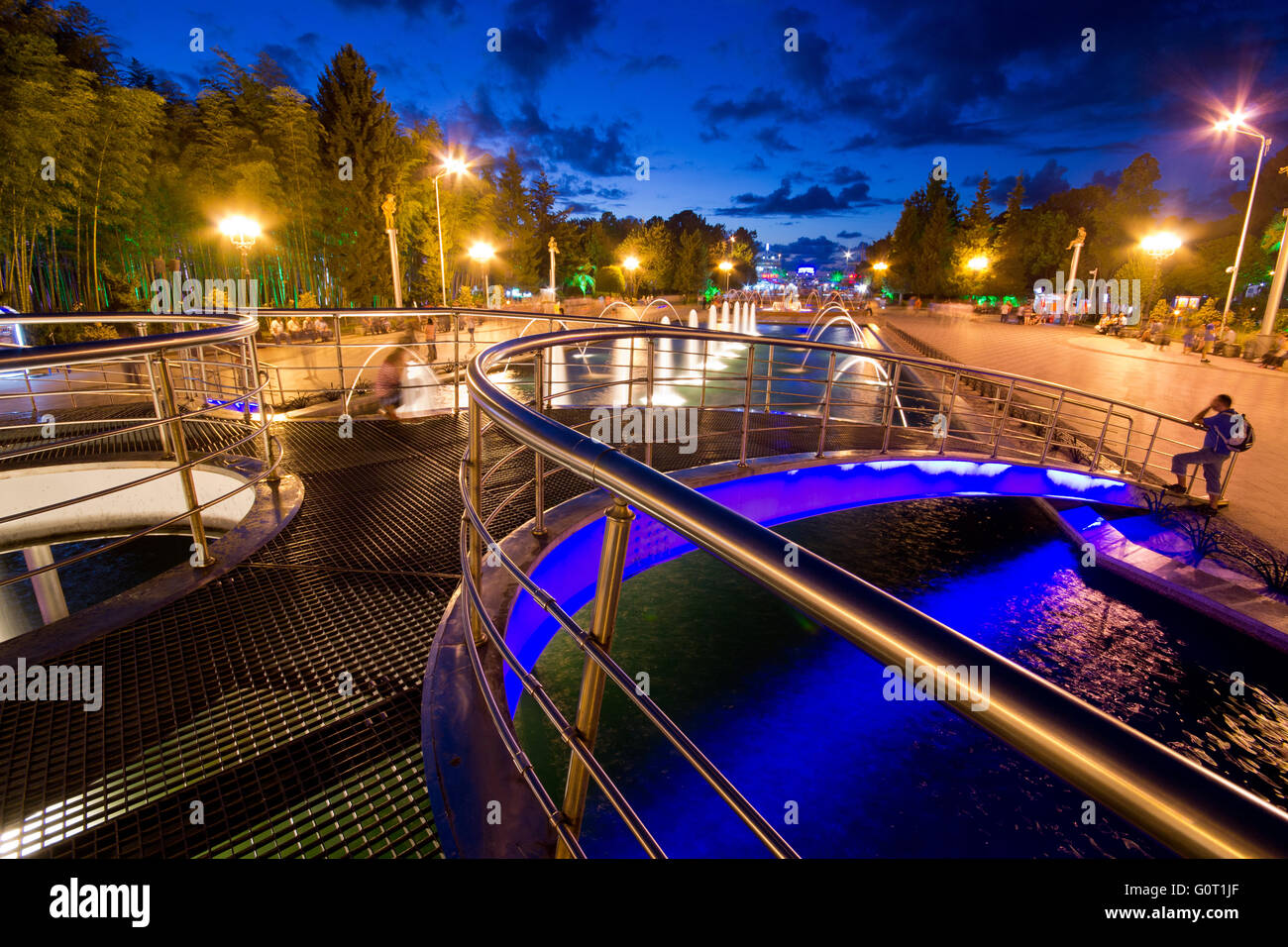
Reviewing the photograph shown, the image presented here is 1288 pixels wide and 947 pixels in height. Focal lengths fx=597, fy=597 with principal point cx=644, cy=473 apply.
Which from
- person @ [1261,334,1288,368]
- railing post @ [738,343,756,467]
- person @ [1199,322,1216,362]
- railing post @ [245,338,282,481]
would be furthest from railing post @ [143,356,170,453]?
person @ [1199,322,1216,362]

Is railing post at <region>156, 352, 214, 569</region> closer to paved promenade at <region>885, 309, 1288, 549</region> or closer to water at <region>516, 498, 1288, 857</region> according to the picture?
water at <region>516, 498, 1288, 857</region>

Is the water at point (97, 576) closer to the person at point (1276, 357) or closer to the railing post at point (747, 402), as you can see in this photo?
the railing post at point (747, 402)

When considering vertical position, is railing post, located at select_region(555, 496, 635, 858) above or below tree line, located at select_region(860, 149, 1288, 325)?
below

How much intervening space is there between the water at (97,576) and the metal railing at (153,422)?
0.32 metres

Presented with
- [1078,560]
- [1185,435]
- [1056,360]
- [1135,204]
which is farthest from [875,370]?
[1135,204]

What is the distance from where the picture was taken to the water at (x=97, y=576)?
216 inches

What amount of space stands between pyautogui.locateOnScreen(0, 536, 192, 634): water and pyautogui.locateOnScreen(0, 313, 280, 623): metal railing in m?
0.32

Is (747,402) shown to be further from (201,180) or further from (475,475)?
(201,180)

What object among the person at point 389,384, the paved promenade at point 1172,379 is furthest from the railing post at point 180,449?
the paved promenade at point 1172,379

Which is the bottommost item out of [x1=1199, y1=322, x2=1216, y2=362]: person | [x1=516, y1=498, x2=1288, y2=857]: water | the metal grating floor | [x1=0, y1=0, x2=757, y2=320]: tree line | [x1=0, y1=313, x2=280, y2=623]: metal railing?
[x1=516, y1=498, x2=1288, y2=857]: water

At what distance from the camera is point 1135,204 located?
4825 centimetres

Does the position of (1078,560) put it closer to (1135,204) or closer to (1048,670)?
(1048,670)

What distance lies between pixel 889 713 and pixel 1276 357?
22.9 metres

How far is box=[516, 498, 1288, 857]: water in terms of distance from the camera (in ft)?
10.8
